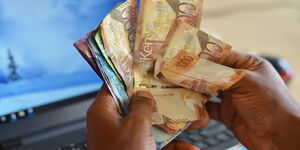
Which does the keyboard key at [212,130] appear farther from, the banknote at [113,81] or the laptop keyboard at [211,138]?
the banknote at [113,81]

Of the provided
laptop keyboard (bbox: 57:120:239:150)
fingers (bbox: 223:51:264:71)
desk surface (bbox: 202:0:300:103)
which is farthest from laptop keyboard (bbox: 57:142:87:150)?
desk surface (bbox: 202:0:300:103)

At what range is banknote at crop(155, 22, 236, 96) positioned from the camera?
530mm

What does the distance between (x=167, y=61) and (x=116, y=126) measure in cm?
11

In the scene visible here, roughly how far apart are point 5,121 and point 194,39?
0.30m

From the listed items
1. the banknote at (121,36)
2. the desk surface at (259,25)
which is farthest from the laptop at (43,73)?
the desk surface at (259,25)

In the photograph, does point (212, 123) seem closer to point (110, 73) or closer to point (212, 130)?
point (212, 130)

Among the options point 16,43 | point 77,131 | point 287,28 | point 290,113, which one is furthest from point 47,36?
point 287,28

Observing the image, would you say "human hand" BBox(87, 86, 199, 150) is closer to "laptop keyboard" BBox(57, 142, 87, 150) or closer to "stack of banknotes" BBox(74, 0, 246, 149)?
"stack of banknotes" BBox(74, 0, 246, 149)

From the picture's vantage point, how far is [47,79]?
2.11ft

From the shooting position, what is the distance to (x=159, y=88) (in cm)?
55

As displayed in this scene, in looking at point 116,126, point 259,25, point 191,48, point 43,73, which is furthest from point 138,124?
point 259,25

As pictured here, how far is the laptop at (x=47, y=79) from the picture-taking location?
0.60 meters

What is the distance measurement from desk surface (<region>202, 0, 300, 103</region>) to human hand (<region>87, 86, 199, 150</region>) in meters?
0.47

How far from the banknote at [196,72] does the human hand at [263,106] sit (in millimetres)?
25
